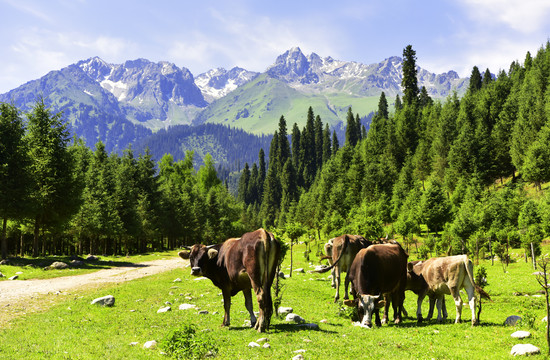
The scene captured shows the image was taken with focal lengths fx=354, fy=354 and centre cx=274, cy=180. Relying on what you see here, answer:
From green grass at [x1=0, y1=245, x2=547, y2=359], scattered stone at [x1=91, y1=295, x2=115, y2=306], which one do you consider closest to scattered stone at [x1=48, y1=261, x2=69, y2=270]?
green grass at [x1=0, y1=245, x2=547, y2=359]

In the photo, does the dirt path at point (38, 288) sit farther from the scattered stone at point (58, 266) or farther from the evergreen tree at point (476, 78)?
the evergreen tree at point (476, 78)

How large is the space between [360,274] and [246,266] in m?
4.39

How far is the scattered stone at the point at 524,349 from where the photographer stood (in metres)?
9.31

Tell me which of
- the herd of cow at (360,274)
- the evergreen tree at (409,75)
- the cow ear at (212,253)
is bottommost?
the herd of cow at (360,274)

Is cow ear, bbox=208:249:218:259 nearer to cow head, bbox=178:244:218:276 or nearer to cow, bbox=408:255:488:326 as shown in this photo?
cow head, bbox=178:244:218:276

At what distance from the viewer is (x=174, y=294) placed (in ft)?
72.9

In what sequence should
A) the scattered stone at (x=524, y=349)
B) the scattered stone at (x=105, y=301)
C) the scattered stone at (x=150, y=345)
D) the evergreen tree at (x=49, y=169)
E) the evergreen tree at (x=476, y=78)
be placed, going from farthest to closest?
the evergreen tree at (x=476, y=78)
the evergreen tree at (x=49, y=169)
the scattered stone at (x=105, y=301)
the scattered stone at (x=150, y=345)
the scattered stone at (x=524, y=349)

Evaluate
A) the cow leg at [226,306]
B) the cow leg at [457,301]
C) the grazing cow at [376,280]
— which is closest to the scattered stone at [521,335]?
the cow leg at [457,301]

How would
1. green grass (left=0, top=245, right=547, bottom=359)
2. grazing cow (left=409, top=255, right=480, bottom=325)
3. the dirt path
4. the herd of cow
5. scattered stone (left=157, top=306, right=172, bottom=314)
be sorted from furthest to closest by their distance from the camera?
the dirt path
scattered stone (left=157, top=306, right=172, bottom=314)
grazing cow (left=409, top=255, right=480, bottom=325)
the herd of cow
green grass (left=0, top=245, right=547, bottom=359)

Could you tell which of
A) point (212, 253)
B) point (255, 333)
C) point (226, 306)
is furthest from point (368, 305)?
point (212, 253)

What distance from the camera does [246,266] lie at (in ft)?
40.0

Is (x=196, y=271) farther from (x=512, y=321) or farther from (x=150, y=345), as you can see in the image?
(x=512, y=321)

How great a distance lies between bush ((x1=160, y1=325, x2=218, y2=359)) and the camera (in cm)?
913

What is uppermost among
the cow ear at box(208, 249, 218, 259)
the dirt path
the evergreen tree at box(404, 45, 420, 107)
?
the evergreen tree at box(404, 45, 420, 107)
